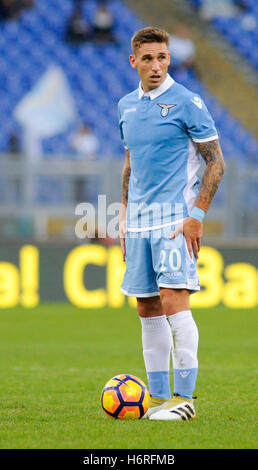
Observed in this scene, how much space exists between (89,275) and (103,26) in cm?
734

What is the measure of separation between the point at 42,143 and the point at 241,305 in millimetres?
5842

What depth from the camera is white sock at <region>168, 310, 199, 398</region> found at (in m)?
4.79

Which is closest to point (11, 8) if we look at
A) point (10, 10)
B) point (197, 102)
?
point (10, 10)

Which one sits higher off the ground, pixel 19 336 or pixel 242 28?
pixel 242 28

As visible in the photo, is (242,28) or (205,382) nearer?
(205,382)

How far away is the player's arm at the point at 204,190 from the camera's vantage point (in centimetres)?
479

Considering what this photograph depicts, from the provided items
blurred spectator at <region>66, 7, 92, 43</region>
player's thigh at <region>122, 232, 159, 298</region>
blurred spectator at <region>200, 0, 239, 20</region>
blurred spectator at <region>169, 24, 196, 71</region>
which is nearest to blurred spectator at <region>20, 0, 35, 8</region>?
blurred spectator at <region>66, 7, 92, 43</region>

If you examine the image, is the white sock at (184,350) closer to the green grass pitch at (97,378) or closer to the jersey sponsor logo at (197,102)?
the green grass pitch at (97,378)

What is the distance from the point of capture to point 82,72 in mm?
17734

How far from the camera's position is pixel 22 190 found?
12422mm

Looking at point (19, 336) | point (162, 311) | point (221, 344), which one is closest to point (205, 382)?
point (162, 311)

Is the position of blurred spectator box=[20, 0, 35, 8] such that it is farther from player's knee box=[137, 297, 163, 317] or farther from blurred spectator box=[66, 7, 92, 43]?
player's knee box=[137, 297, 163, 317]
